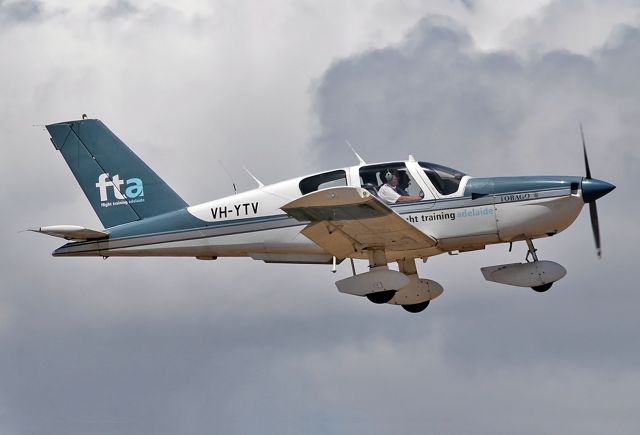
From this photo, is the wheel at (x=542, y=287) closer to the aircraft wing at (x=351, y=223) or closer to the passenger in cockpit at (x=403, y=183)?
the aircraft wing at (x=351, y=223)

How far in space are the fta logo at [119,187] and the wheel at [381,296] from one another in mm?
4550

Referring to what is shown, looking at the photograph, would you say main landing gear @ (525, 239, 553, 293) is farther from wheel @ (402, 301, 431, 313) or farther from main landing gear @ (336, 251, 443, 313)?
wheel @ (402, 301, 431, 313)

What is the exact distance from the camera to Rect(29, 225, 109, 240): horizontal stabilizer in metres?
19.5

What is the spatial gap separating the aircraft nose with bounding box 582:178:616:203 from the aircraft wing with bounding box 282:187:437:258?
2.38 metres

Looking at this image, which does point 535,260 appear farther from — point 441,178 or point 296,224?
point 296,224

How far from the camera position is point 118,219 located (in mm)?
20859

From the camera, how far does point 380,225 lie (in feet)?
60.0

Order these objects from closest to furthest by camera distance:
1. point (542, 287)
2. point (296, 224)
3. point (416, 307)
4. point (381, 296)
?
point (542, 287)
point (381, 296)
point (296, 224)
point (416, 307)

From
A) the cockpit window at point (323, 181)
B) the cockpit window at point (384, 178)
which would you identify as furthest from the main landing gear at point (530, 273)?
the cockpit window at point (323, 181)

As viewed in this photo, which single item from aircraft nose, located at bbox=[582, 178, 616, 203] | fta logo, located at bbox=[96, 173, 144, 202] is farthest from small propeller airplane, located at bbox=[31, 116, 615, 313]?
fta logo, located at bbox=[96, 173, 144, 202]

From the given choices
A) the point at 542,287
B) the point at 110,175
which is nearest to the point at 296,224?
the point at 110,175

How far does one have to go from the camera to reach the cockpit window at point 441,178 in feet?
62.1

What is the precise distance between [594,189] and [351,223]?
12.1ft

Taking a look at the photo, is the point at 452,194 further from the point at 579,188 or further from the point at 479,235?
the point at 579,188
